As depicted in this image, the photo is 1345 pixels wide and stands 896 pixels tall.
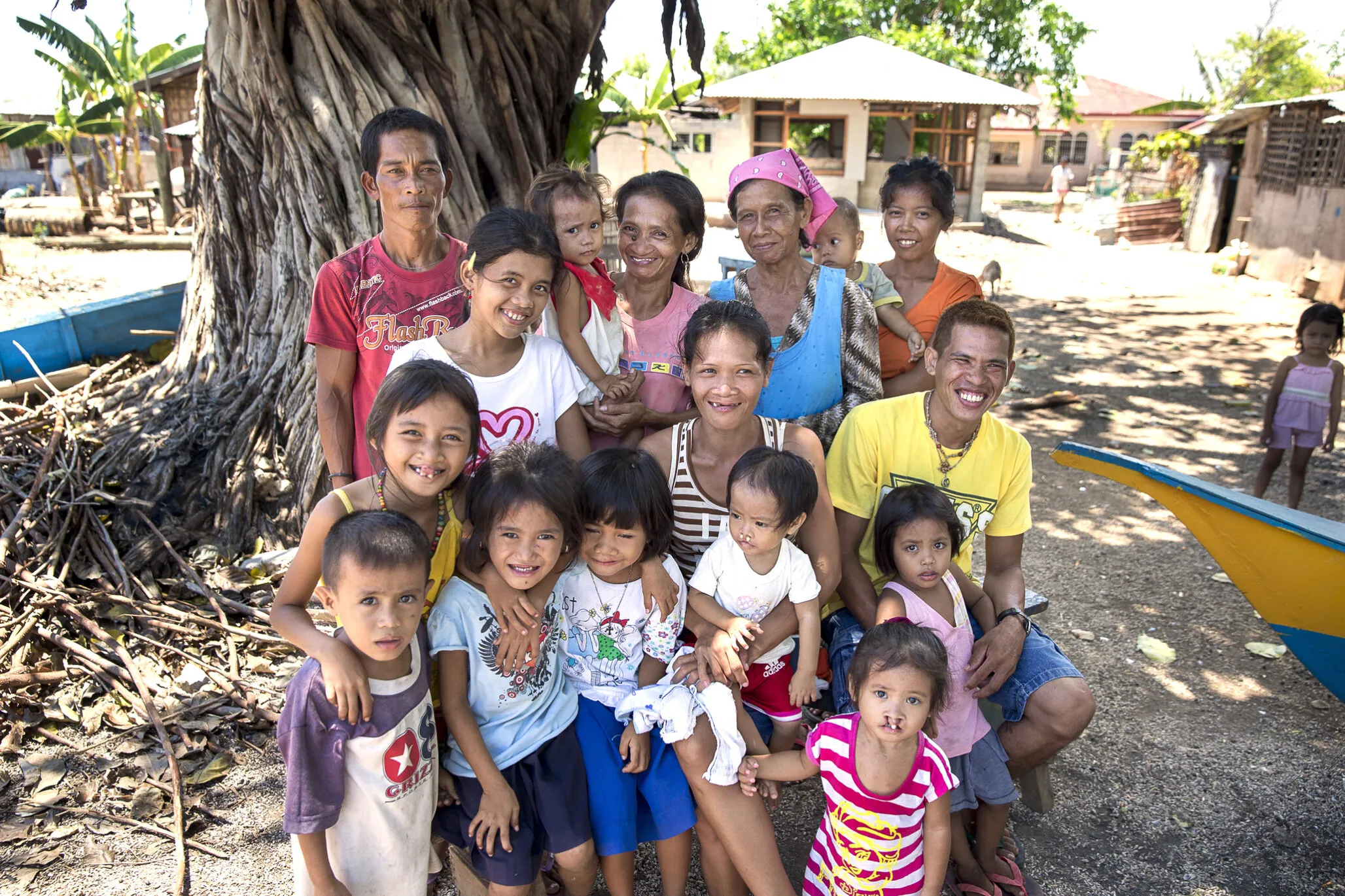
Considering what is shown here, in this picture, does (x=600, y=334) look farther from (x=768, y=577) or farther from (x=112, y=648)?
(x=112, y=648)

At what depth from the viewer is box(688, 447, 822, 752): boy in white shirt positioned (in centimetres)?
221

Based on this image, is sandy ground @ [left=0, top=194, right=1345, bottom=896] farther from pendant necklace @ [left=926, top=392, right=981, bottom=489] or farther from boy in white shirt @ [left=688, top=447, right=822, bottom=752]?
pendant necklace @ [left=926, top=392, right=981, bottom=489]

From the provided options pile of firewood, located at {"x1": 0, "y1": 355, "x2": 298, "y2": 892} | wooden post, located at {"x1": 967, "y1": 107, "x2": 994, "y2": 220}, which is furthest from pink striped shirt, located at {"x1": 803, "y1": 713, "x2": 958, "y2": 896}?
wooden post, located at {"x1": 967, "y1": 107, "x2": 994, "y2": 220}

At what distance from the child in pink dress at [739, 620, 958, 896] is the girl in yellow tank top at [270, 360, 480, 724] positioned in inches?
43.6

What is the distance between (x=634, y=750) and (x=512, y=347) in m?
1.15

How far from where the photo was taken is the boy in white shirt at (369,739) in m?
1.90

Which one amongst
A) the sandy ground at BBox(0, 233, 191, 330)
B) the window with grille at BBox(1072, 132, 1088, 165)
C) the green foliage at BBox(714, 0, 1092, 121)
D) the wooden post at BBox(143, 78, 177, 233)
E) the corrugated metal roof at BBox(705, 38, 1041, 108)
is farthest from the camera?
the window with grille at BBox(1072, 132, 1088, 165)

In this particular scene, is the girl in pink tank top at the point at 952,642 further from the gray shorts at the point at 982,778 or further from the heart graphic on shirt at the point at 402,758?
the heart graphic on shirt at the point at 402,758

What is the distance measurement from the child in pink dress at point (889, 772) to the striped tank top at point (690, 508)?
0.55m

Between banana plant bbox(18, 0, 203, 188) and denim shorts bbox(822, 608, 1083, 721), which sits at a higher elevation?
banana plant bbox(18, 0, 203, 188)

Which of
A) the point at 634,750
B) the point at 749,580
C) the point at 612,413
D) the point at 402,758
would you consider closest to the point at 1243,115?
the point at 612,413

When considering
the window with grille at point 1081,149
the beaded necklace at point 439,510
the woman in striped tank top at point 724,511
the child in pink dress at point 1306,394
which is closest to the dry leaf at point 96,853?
the beaded necklace at point 439,510

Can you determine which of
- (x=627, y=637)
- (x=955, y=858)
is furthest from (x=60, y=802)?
(x=955, y=858)

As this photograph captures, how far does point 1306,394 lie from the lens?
5113mm
